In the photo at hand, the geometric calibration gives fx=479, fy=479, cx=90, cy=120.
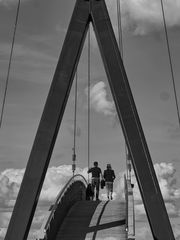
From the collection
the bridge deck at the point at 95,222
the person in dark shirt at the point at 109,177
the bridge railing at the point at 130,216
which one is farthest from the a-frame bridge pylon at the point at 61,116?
the person in dark shirt at the point at 109,177

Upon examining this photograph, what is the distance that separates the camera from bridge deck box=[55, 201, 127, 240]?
1519 cm

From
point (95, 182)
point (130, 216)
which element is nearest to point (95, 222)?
point (130, 216)

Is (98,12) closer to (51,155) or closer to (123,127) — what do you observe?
(123,127)

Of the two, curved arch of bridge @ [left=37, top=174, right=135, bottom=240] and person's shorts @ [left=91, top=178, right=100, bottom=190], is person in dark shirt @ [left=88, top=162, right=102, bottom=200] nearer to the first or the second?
person's shorts @ [left=91, top=178, right=100, bottom=190]

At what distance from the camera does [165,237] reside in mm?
13680

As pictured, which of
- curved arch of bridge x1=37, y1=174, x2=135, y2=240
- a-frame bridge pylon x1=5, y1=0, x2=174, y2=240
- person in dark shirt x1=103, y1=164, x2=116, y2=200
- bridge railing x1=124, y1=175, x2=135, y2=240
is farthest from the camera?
person in dark shirt x1=103, y1=164, x2=116, y2=200

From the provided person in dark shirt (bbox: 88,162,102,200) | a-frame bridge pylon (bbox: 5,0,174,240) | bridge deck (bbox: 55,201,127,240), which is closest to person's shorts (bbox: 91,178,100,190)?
person in dark shirt (bbox: 88,162,102,200)

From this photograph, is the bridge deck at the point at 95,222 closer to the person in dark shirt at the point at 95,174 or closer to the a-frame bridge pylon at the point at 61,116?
the a-frame bridge pylon at the point at 61,116

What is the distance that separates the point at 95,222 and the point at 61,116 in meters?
3.93

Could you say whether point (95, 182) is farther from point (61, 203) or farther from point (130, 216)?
point (130, 216)

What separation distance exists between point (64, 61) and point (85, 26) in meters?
1.44

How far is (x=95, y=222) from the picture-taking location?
16.4 metres

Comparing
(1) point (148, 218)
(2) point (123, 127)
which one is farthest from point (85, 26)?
(1) point (148, 218)

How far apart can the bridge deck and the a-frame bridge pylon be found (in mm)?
1725
